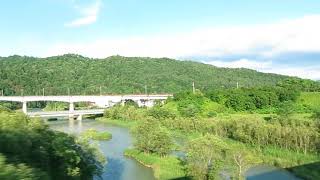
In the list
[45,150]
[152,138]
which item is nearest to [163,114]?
[152,138]

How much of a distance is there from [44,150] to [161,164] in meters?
20.3

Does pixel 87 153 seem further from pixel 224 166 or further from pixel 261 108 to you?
pixel 261 108

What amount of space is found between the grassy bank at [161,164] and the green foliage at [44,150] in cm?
672

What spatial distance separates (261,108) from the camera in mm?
94625

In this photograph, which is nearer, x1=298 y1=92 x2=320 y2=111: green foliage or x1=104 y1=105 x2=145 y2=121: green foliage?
x1=298 y1=92 x2=320 y2=111: green foliage

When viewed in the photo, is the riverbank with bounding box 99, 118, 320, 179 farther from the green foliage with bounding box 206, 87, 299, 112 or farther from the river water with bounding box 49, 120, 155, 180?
the green foliage with bounding box 206, 87, 299, 112

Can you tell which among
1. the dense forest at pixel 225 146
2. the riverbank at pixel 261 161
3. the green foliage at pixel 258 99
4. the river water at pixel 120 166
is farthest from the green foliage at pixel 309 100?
the riverbank at pixel 261 161

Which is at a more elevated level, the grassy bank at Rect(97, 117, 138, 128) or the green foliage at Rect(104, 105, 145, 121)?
the green foliage at Rect(104, 105, 145, 121)

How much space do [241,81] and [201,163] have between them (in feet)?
540

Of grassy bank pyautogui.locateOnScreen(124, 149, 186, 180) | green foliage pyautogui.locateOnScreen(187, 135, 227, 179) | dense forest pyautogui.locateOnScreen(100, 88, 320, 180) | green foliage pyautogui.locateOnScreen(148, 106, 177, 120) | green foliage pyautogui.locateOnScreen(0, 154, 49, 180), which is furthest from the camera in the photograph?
green foliage pyautogui.locateOnScreen(148, 106, 177, 120)

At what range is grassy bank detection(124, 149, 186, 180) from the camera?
40975 mm

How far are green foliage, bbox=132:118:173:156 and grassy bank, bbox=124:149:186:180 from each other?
2.39ft

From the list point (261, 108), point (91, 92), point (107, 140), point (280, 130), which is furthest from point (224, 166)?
point (91, 92)

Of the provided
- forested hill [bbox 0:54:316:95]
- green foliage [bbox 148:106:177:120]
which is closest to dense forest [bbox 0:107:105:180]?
green foliage [bbox 148:106:177:120]
